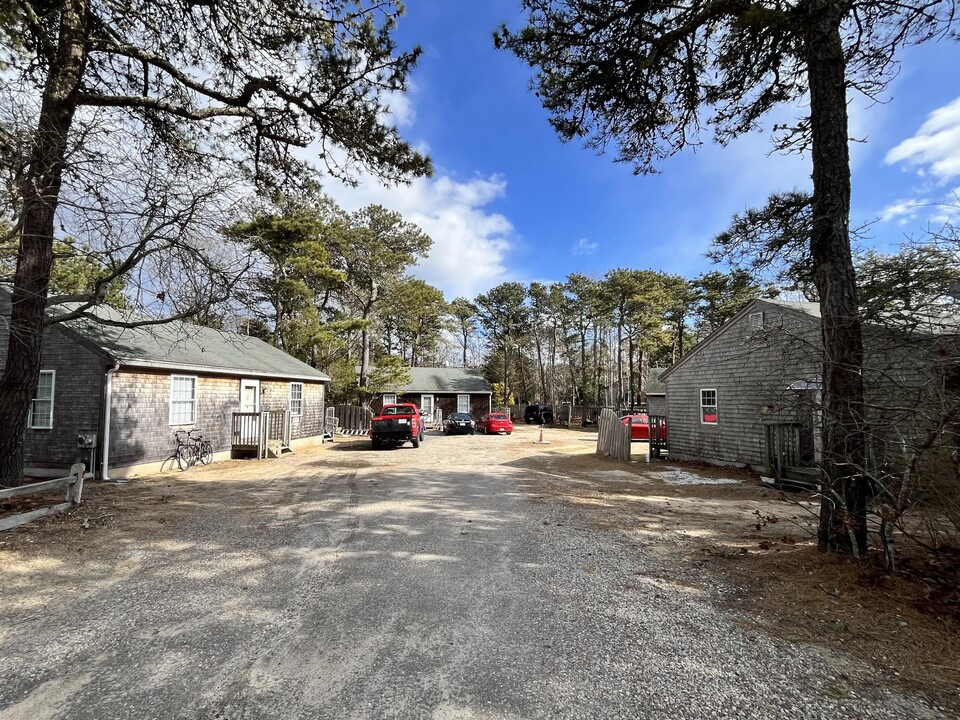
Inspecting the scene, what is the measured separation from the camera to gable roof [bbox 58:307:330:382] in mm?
10790

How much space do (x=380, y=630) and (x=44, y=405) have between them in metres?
12.2

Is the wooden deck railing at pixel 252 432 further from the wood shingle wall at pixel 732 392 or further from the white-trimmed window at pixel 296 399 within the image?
the wood shingle wall at pixel 732 392

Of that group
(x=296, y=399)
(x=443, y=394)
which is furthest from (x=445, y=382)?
(x=296, y=399)

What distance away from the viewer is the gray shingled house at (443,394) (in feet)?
109

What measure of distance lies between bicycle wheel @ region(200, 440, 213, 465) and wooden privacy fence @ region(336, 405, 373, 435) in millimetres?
11356

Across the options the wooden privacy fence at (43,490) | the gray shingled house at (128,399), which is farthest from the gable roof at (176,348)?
the wooden privacy fence at (43,490)

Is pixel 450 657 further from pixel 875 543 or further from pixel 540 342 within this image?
pixel 540 342

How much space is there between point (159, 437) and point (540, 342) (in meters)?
37.3

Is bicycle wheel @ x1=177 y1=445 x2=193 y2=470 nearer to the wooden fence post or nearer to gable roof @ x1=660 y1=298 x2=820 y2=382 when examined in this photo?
the wooden fence post

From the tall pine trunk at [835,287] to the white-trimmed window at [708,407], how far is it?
30.9 ft

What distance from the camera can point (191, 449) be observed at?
12508 millimetres

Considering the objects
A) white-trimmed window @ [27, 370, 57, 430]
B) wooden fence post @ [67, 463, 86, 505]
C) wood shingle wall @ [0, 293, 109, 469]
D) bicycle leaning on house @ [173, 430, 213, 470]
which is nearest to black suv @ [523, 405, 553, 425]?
bicycle leaning on house @ [173, 430, 213, 470]

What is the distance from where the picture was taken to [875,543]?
500cm

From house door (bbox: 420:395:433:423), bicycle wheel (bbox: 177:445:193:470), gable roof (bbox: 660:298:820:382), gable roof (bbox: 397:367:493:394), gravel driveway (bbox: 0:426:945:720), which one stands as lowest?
gravel driveway (bbox: 0:426:945:720)
